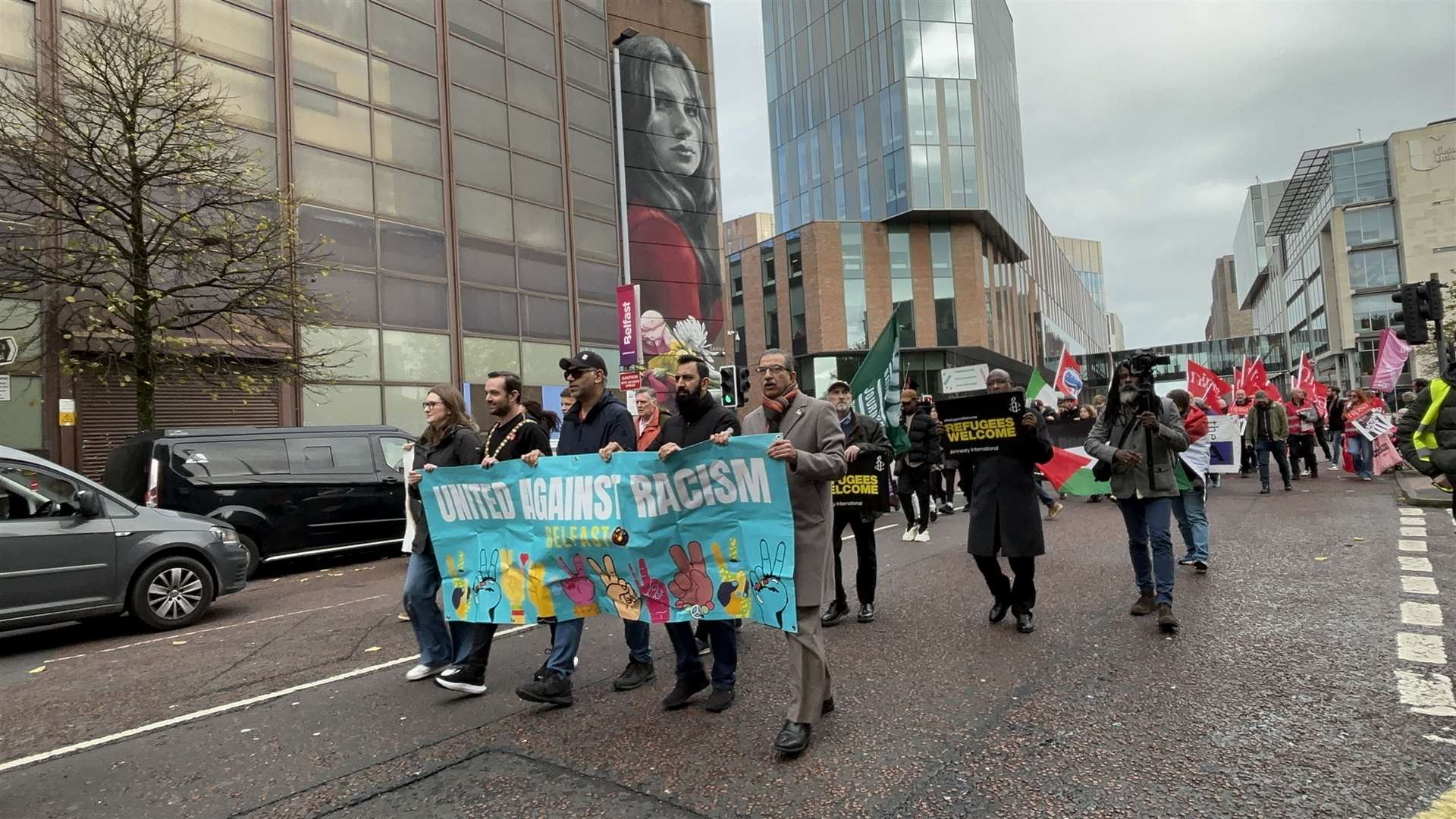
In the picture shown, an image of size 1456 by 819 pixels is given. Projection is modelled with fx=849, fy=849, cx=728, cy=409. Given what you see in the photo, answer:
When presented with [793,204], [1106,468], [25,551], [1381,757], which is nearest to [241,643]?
[25,551]

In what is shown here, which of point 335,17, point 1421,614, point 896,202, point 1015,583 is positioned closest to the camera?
point 1421,614

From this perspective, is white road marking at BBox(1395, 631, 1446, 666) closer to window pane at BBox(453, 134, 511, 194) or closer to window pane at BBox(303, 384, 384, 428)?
window pane at BBox(303, 384, 384, 428)

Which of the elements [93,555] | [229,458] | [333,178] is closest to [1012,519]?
[93,555]

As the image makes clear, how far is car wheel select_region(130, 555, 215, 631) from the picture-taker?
747 centimetres

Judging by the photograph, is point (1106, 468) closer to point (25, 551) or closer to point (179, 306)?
point (25, 551)

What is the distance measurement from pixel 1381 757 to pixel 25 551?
8896 mm

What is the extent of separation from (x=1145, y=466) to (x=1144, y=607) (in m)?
0.99

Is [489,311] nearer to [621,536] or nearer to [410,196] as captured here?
[410,196]

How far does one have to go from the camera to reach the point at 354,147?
20828 millimetres

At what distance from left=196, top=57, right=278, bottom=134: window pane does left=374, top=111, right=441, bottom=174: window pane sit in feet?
8.26

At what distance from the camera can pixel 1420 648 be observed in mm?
4855

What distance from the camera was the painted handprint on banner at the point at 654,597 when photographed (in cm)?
430

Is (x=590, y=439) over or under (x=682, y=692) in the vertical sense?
over

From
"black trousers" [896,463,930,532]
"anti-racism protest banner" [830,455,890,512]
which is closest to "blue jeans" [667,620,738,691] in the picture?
"anti-racism protest banner" [830,455,890,512]
